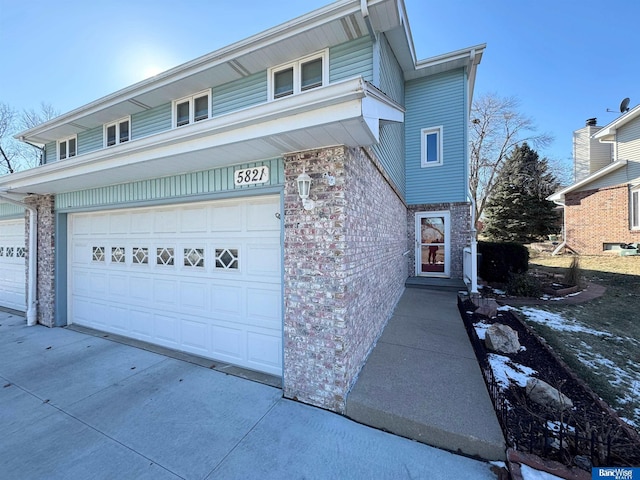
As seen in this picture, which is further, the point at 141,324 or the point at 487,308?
the point at 487,308

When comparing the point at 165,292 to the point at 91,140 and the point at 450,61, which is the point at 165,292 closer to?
the point at 91,140

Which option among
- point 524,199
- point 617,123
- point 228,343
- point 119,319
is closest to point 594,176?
point 617,123

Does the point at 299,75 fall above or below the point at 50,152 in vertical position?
above

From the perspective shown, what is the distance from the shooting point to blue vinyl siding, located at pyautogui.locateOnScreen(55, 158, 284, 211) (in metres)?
3.51

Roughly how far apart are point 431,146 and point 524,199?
50.1ft

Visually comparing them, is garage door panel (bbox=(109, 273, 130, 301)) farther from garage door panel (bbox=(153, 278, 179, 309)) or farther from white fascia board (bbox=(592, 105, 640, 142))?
white fascia board (bbox=(592, 105, 640, 142))

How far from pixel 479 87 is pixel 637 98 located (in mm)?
8102

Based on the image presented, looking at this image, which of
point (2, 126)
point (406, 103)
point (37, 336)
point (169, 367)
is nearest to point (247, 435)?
point (169, 367)

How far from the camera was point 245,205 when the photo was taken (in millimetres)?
3963

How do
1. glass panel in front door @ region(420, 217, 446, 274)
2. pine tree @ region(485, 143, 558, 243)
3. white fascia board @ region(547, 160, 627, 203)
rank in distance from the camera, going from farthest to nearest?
pine tree @ region(485, 143, 558, 243) → white fascia board @ region(547, 160, 627, 203) → glass panel in front door @ region(420, 217, 446, 274)

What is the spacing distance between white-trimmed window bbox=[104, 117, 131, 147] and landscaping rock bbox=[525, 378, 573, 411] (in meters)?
9.07

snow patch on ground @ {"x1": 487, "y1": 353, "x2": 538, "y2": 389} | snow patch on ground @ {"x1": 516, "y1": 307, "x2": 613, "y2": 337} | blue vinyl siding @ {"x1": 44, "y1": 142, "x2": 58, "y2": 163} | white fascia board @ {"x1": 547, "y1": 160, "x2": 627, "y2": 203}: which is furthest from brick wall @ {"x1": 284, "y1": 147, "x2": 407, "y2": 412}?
white fascia board @ {"x1": 547, "y1": 160, "x2": 627, "y2": 203}

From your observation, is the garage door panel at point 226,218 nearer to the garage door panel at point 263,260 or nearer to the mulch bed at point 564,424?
the garage door panel at point 263,260

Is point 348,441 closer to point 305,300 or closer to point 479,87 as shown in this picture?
point 305,300
